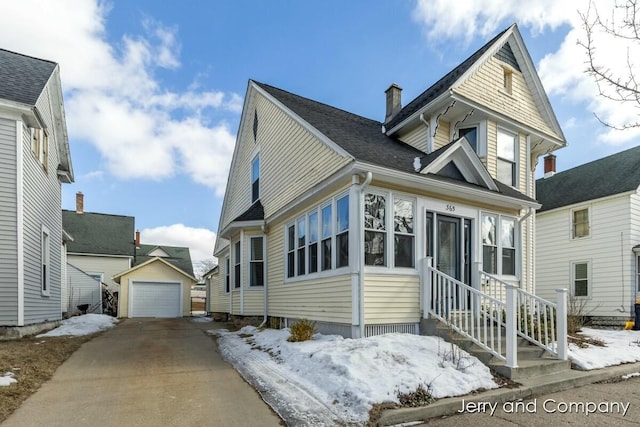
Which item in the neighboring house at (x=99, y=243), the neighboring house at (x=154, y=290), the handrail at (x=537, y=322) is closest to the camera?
the handrail at (x=537, y=322)

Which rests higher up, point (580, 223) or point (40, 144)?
point (40, 144)

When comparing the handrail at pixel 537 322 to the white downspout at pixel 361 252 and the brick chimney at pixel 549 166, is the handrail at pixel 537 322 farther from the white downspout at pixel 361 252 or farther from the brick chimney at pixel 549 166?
the brick chimney at pixel 549 166

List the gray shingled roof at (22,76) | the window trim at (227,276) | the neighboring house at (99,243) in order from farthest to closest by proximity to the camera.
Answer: the neighboring house at (99,243), the window trim at (227,276), the gray shingled roof at (22,76)

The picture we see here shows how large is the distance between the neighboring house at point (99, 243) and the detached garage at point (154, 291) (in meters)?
6.08

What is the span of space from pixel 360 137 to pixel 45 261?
32.2 ft

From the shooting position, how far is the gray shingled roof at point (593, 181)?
14898mm

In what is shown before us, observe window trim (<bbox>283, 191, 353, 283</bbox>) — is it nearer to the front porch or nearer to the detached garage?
the front porch

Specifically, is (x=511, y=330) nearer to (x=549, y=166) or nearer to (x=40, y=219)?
(x=40, y=219)

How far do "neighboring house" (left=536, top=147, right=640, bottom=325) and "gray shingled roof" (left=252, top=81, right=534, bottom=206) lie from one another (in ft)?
23.5

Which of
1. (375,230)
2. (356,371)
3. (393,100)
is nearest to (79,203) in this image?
(393,100)

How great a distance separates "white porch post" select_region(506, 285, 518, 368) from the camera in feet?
18.9

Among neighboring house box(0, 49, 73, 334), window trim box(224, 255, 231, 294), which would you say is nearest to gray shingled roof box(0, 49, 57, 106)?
neighboring house box(0, 49, 73, 334)

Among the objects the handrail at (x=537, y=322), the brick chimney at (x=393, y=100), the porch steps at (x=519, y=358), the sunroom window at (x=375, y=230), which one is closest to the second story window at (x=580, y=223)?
the brick chimney at (x=393, y=100)

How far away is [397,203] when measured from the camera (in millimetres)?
7984
